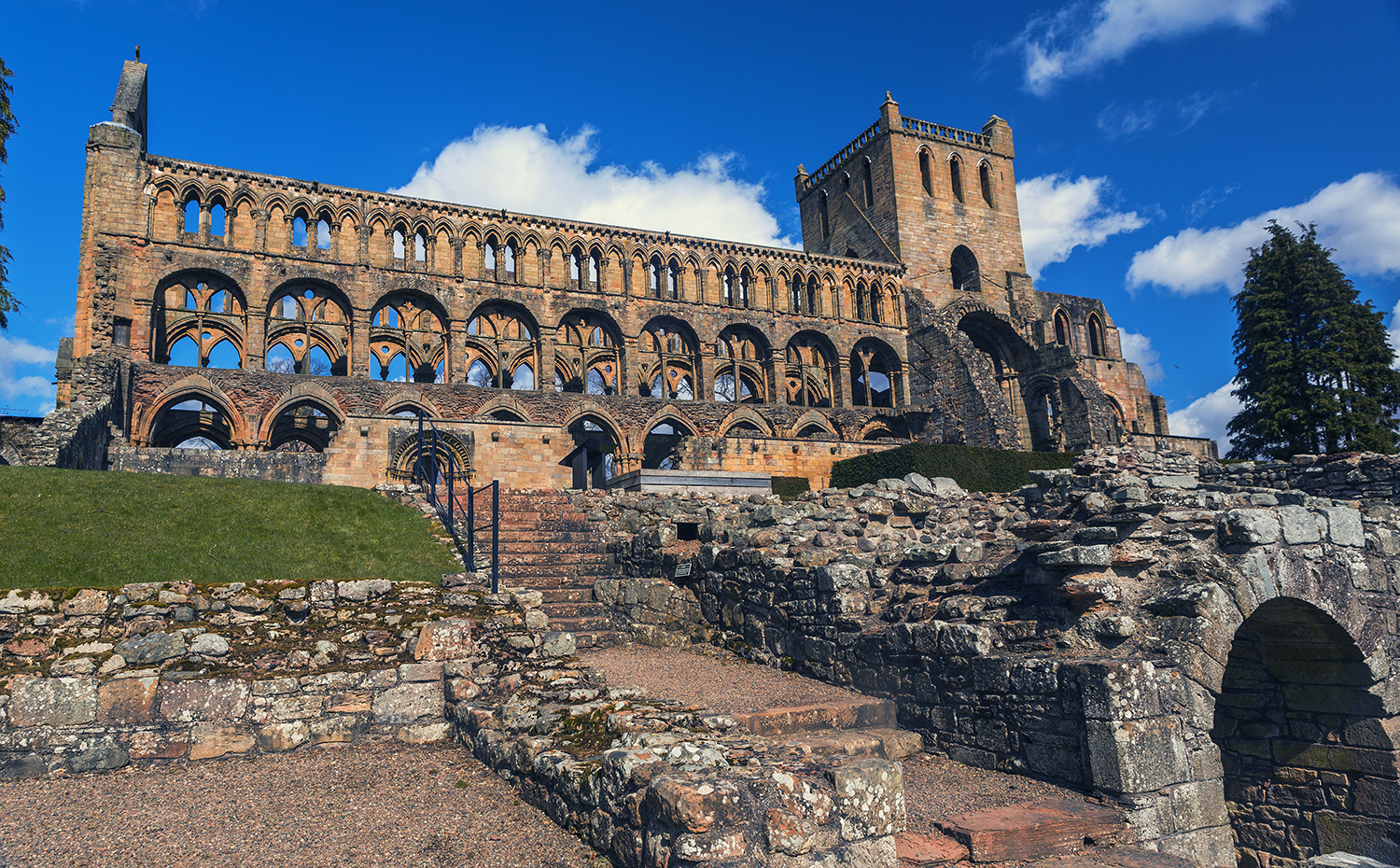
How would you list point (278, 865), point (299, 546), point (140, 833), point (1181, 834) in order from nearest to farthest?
point (278, 865) < point (140, 833) < point (1181, 834) < point (299, 546)

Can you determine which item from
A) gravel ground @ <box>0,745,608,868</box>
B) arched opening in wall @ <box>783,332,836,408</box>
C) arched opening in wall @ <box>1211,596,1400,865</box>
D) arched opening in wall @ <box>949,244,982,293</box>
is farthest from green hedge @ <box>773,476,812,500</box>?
arched opening in wall @ <box>949,244,982,293</box>

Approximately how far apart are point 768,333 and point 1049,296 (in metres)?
18.1

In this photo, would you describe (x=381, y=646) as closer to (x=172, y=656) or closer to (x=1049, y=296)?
(x=172, y=656)

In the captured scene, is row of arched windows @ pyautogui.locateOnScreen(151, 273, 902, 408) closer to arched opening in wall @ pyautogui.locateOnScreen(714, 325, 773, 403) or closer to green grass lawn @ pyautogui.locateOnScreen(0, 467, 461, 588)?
arched opening in wall @ pyautogui.locateOnScreen(714, 325, 773, 403)

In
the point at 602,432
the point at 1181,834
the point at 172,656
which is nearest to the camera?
the point at 1181,834

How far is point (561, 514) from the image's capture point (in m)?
14.0

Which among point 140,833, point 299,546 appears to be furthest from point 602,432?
point 140,833

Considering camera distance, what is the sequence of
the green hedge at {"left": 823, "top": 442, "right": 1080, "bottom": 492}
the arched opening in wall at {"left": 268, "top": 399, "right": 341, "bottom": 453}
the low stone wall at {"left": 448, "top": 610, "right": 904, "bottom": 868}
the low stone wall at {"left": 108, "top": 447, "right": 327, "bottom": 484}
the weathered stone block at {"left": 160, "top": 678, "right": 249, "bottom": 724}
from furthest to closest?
the arched opening in wall at {"left": 268, "top": 399, "right": 341, "bottom": 453}, the green hedge at {"left": 823, "top": 442, "right": 1080, "bottom": 492}, the low stone wall at {"left": 108, "top": 447, "right": 327, "bottom": 484}, the weathered stone block at {"left": 160, "top": 678, "right": 249, "bottom": 724}, the low stone wall at {"left": 448, "top": 610, "right": 904, "bottom": 868}

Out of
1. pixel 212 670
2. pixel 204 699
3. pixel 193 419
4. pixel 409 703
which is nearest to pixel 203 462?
pixel 193 419

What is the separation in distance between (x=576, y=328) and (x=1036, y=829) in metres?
33.9

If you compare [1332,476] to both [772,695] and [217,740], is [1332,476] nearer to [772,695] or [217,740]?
[772,695]

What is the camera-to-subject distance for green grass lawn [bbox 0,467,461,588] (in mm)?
7934

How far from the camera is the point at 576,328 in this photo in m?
37.2

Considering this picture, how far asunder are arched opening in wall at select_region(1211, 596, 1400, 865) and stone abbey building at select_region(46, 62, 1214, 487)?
52.0ft
